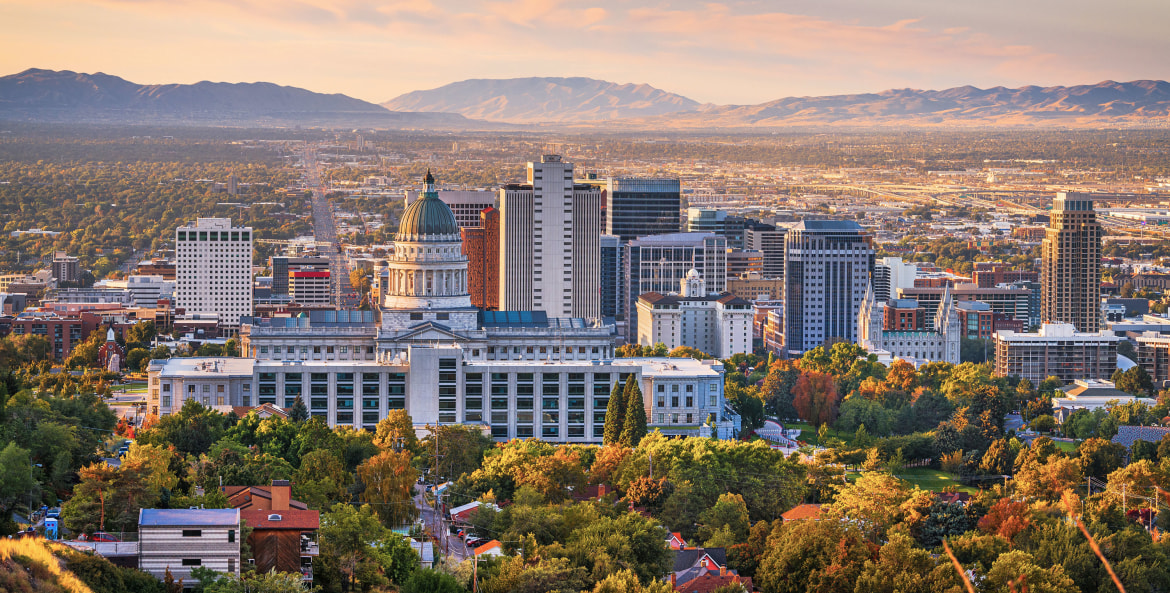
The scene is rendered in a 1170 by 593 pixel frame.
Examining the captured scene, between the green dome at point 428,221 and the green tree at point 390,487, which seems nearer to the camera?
the green tree at point 390,487

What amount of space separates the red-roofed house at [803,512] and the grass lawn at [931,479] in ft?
62.9

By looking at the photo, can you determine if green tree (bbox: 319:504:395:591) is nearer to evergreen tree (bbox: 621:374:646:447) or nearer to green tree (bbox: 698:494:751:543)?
green tree (bbox: 698:494:751:543)

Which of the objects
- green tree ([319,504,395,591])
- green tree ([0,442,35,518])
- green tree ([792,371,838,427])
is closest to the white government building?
green tree ([792,371,838,427])

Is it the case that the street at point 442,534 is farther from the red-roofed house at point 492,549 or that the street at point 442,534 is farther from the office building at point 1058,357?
the office building at point 1058,357

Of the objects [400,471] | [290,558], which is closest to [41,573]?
[290,558]

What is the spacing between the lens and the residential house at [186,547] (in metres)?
67.2

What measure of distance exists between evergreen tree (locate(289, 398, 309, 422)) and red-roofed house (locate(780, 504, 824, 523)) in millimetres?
35541

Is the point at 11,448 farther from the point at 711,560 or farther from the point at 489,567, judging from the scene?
the point at 711,560

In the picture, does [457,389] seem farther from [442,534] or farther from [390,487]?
[442,534]

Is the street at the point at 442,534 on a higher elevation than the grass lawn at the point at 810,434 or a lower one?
higher

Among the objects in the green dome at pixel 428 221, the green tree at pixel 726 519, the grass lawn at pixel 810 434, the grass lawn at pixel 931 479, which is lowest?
the grass lawn at pixel 931 479

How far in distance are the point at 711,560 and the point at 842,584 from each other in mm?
7756

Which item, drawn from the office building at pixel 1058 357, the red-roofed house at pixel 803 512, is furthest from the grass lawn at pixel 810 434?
the office building at pixel 1058 357

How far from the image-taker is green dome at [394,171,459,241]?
486ft
